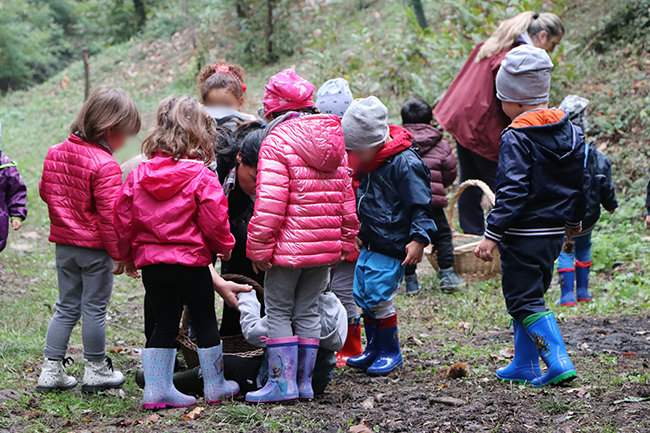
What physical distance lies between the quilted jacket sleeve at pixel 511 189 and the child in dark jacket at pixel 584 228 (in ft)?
7.81

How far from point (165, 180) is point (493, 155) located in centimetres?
375

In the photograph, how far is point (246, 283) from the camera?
12.3 feet

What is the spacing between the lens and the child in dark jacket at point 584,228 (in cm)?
547

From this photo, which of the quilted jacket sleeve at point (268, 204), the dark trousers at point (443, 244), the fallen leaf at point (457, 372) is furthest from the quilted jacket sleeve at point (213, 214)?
the dark trousers at point (443, 244)

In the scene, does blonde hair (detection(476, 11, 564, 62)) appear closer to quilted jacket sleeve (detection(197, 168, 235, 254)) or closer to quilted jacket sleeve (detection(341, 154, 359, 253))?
quilted jacket sleeve (detection(341, 154, 359, 253))

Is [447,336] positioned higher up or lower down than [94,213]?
lower down

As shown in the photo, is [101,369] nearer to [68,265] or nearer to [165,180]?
[68,265]

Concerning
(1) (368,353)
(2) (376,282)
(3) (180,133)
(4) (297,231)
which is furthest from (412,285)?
(3) (180,133)

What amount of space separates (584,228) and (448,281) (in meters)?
1.36

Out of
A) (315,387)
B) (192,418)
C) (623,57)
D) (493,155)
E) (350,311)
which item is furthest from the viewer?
(623,57)

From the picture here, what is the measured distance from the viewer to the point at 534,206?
329 centimetres

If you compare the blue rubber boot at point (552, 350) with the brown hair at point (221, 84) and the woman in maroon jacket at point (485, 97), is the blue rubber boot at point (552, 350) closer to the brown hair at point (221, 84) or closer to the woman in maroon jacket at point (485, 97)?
the brown hair at point (221, 84)

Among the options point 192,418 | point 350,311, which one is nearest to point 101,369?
point 192,418

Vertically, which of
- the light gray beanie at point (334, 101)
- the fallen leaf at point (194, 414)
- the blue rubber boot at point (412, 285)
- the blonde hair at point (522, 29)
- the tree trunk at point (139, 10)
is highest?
the tree trunk at point (139, 10)
